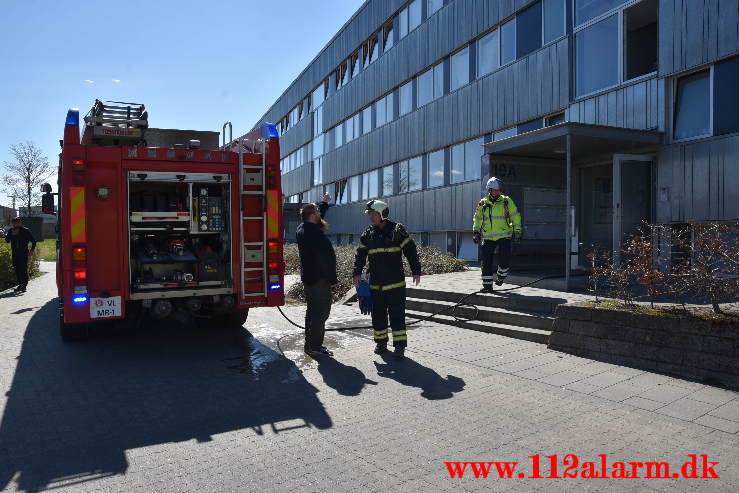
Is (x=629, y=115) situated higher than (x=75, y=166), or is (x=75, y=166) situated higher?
(x=629, y=115)

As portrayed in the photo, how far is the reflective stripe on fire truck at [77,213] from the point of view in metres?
6.33

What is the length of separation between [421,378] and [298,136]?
111 feet

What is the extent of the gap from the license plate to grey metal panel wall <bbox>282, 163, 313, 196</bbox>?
29201mm

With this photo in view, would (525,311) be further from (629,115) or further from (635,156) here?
(629,115)

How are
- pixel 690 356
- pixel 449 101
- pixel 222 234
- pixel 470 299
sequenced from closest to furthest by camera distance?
pixel 690 356, pixel 222 234, pixel 470 299, pixel 449 101

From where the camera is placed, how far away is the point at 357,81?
26812mm

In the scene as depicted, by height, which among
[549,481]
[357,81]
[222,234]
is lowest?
[549,481]

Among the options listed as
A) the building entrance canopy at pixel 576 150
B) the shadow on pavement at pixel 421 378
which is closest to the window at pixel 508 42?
the building entrance canopy at pixel 576 150

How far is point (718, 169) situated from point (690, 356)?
542cm

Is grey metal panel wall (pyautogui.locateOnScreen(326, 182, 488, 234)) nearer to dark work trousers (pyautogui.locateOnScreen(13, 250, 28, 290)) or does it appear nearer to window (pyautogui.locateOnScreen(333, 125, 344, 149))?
window (pyautogui.locateOnScreen(333, 125, 344, 149))

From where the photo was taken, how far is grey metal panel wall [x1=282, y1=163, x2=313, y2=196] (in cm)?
3600

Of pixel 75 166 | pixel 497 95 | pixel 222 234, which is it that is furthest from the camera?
pixel 497 95

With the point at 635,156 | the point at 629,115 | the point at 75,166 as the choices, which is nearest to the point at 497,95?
the point at 629,115

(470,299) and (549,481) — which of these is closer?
(549,481)
